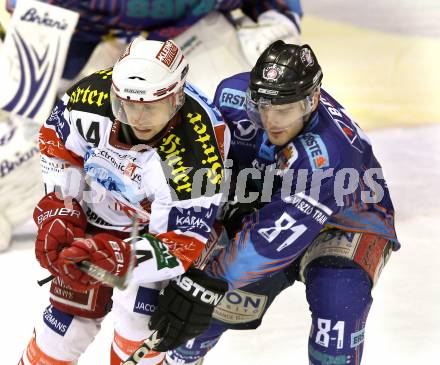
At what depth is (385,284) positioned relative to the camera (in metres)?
4.27

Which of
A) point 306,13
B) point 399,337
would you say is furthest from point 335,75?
point 399,337

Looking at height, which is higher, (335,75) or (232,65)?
(232,65)

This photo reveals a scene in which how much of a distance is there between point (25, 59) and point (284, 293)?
1.51m

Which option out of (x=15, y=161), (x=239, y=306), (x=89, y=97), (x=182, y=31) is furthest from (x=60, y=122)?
(x=182, y=31)

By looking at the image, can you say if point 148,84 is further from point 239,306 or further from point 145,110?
point 239,306

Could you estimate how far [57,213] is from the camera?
2.97m

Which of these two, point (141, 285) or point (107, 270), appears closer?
point (107, 270)

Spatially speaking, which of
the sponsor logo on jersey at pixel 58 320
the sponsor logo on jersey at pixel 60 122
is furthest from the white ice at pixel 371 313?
the sponsor logo on jersey at pixel 60 122

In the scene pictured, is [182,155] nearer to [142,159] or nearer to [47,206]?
[142,159]

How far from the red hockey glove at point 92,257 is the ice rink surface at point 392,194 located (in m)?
1.04

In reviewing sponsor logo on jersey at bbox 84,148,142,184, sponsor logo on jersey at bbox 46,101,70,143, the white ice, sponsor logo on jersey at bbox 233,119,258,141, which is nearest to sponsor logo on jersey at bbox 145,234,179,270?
sponsor logo on jersey at bbox 84,148,142,184

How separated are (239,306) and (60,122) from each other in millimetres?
817

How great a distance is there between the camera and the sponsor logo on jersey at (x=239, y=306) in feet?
11.1

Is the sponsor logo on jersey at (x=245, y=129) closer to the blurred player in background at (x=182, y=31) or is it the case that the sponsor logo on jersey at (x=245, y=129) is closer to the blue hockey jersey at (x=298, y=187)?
the blue hockey jersey at (x=298, y=187)
